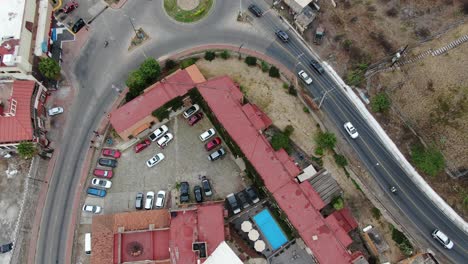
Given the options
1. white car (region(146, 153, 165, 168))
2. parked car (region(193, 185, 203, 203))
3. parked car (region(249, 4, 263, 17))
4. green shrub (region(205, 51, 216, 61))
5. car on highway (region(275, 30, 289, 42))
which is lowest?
parked car (region(193, 185, 203, 203))

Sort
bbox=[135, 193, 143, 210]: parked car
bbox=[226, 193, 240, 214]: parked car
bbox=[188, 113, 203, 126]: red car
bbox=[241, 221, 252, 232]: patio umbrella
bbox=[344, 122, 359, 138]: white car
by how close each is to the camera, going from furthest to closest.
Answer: bbox=[188, 113, 203, 126]: red car → bbox=[344, 122, 359, 138]: white car → bbox=[135, 193, 143, 210]: parked car → bbox=[226, 193, 240, 214]: parked car → bbox=[241, 221, 252, 232]: patio umbrella

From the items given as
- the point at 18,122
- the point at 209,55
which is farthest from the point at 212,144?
the point at 18,122

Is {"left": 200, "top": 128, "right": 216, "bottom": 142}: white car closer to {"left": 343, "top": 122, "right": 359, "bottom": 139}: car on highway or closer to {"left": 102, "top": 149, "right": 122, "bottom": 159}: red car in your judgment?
{"left": 102, "top": 149, "right": 122, "bottom": 159}: red car

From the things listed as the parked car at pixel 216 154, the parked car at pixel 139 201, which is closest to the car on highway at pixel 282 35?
the parked car at pixel 216 154

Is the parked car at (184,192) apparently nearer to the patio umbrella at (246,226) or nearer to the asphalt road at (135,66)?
the patio umbrella at (246,226)

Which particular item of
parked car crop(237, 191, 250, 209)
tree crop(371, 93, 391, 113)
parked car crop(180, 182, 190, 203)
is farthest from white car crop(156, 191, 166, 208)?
tree crop(371, 93, 391, 113)

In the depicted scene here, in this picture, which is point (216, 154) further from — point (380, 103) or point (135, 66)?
Answer: point (380, 103)

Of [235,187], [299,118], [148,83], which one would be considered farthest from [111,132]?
[299,118]
